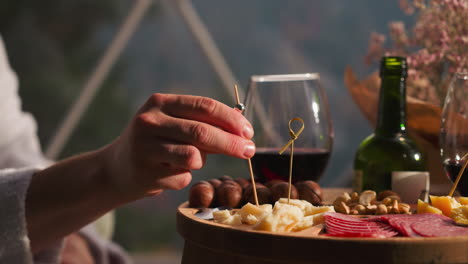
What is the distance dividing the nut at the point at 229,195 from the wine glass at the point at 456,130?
0.26 m

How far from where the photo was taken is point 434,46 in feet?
2.74

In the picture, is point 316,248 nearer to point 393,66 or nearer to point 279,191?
point 279,191

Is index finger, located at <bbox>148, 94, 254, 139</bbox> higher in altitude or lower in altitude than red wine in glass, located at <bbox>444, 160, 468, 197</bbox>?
higher

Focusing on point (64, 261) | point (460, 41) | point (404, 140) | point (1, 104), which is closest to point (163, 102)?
point (404, 140)

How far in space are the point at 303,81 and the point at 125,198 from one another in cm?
30

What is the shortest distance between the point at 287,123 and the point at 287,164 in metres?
0.06

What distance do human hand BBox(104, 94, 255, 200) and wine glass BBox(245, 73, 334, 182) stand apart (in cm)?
14

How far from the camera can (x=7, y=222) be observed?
856mm

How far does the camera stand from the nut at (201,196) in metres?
0.66

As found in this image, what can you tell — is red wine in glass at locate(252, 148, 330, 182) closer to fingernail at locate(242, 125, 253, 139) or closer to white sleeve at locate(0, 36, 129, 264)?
fingernail at locate(242, 125, 253, 139)

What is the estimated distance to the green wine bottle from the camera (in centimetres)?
74

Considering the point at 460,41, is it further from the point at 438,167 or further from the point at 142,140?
the point at 142,140

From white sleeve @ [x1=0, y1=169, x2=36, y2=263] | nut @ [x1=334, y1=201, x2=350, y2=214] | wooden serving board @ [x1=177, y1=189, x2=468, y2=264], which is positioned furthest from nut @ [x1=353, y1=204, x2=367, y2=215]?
white sleeve @ [x1=0, y1=169, x2=36, y2=263]

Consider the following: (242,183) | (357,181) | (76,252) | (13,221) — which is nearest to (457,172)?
(357,181)
